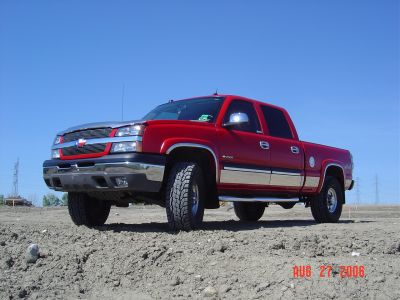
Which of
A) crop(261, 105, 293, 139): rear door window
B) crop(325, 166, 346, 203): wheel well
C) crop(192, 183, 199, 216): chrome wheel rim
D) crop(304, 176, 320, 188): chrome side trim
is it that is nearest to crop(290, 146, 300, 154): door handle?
crop(261, 105, 293, 139): rear door window

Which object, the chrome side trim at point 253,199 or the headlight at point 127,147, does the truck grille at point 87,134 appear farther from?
the chrome side trim at point 253,199

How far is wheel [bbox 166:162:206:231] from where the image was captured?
5958 mm

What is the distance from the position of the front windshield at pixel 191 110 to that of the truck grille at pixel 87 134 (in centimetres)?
149

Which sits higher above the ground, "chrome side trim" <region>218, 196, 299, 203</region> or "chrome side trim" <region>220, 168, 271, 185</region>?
"chrome side trim" <region>220, 168, 271, 185</region>

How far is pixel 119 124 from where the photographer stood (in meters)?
6.10

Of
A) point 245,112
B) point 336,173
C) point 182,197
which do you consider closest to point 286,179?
point 245,112

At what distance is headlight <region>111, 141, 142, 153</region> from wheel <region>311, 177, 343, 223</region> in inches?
181

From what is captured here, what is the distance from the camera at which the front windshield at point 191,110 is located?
7.21 metres

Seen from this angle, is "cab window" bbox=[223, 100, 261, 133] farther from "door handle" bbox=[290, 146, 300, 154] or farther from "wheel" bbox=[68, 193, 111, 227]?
"wheel" bbox=[68, 193, 111, 227]

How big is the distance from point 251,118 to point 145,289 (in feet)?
13.9

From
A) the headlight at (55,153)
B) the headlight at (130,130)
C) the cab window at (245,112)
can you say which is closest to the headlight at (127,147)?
the headlight at (130,130)

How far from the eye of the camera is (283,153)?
320 inches

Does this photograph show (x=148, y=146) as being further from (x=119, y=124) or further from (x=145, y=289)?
(x=145, y=289)

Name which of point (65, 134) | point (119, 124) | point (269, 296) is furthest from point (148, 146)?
point (269, 296)
